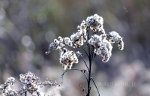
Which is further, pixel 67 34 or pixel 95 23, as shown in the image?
pixel 67 34

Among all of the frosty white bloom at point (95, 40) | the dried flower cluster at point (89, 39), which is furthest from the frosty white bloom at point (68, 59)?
the frosty white bloom at point (95, 40)

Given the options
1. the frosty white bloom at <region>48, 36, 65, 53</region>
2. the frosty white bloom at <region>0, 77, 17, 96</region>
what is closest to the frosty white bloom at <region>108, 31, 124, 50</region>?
the frosty white bloom at <region>48, 36, 65, 53</region>

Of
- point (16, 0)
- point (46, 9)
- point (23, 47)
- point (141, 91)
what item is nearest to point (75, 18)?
point (46, 9)

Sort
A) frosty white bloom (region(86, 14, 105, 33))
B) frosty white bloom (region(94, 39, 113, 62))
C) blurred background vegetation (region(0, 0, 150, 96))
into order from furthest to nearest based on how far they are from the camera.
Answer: blurred background vegetation (region(0, 0, 150, 96))
frosty white bloom (region(86, 14, 105, 33))
frosty white bloom (region(94, 39, 113, 62))

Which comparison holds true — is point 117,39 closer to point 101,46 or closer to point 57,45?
point 101,46

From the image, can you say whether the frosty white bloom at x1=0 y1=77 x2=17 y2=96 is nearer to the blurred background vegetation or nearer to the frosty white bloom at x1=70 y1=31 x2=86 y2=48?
the frosty white bloom at x1=70 y1=31 x2=86 y2=48

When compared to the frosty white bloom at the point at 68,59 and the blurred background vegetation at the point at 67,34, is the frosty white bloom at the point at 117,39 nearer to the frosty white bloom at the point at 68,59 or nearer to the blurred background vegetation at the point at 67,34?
the frosty white bloom at the point at 68,59

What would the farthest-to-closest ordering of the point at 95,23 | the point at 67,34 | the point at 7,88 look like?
the point at 67,34 → the point at 7,88 → the point at 95,23

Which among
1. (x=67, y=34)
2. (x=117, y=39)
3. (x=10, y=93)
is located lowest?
(x=10, y=93)

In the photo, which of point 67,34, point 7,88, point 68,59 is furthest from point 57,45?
point 67,34

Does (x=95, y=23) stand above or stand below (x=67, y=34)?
below

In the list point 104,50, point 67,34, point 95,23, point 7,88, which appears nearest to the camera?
point 104,50
